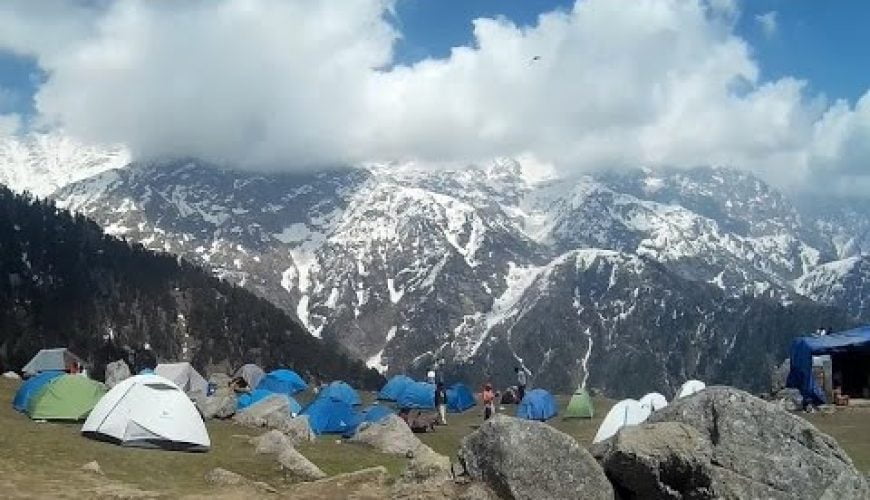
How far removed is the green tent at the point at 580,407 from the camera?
217ft

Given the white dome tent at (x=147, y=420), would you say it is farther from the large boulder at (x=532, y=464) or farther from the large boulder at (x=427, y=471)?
the large boulder at (x=532, y=464)

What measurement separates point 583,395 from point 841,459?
46.9 meters

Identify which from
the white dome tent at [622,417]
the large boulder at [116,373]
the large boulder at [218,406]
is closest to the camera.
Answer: the white dome tent at [622,417]

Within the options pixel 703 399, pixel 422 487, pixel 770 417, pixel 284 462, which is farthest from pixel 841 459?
pixel 284 462

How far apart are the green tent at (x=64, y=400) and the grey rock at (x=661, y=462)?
32.5 meters

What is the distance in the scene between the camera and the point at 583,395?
222ft

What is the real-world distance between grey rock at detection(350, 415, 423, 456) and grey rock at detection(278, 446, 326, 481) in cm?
1141

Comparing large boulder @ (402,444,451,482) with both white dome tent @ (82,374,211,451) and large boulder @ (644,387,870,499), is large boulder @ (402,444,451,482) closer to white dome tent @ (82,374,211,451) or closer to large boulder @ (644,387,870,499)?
large boulder @ (644,387,870,499)

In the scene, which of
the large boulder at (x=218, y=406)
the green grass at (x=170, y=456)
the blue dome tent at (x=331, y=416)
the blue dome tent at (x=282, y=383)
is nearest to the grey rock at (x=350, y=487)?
the green grass at (x=170, y=456)

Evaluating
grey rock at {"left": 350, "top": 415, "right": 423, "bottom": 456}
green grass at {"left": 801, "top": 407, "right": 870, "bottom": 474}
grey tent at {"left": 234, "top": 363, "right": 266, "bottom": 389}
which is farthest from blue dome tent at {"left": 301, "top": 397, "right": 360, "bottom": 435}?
grey tent at {"left": 234, "top": 363, "right": 266, "bottom": 389}

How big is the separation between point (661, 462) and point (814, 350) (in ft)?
153

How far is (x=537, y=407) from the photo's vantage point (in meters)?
66.1

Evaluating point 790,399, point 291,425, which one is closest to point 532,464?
point 291,425

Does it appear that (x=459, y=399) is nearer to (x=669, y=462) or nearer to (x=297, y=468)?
(x=297, y=468)
